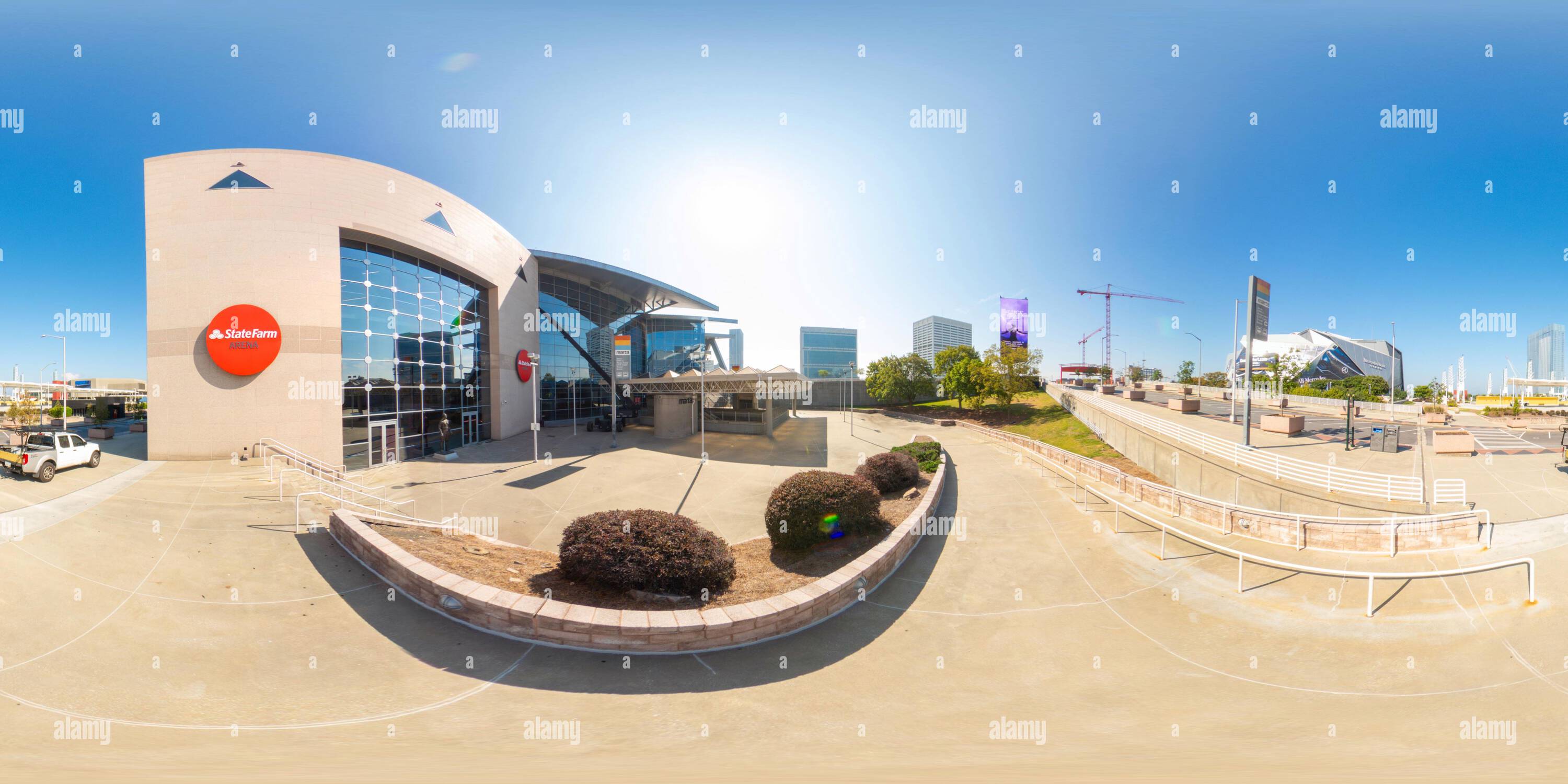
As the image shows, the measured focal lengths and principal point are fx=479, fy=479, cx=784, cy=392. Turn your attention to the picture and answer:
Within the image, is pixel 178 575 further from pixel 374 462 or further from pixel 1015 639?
pixel 374 462

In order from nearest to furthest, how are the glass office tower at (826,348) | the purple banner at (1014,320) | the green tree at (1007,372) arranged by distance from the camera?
the green tree at (1007,372) → the purple banner at (1014,320) → the glass office tower at (826,348)

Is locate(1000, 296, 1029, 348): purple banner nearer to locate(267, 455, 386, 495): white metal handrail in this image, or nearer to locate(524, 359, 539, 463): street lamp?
locate(524, 359, 539, 463): street lamp

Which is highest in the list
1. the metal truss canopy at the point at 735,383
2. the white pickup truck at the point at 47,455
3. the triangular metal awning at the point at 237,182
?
the triangular metal awning at the point at 237,182

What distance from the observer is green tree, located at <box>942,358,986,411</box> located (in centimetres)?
3738

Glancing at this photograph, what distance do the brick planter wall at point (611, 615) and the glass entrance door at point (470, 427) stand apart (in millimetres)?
17957

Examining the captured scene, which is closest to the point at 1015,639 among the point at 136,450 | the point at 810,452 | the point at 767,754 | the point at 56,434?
the point at 767,754

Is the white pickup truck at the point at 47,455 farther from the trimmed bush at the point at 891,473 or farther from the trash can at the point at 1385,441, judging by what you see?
the trash can at the point at 1385,441

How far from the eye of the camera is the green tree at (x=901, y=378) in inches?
1893

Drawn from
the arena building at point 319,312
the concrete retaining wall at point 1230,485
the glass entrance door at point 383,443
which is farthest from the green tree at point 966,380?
the glass entrance door at point 383,443

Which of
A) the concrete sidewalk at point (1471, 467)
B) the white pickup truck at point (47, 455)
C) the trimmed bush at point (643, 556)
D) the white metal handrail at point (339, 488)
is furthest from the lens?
the white metal handrail at point (339, 488)

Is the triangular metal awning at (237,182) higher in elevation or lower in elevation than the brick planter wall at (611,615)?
higher

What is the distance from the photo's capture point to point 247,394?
15.6 meters

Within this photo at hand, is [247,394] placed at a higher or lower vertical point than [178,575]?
higher

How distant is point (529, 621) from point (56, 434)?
16.2 metres
